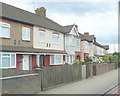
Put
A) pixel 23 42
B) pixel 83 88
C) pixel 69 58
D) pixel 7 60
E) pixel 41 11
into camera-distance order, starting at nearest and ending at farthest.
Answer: pixel 83 88 < pixel 7 60 < pixel 23 42 < pixel 41 11 < pixel 69 58

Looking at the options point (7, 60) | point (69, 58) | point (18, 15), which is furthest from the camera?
point (69, 58)

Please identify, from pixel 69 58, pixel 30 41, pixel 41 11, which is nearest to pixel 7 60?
pixel 30 41

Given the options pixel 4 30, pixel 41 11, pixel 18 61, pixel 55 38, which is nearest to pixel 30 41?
pixel 18 61

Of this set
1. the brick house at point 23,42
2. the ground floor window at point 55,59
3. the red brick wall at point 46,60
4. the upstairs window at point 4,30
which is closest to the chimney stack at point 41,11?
the brick house at point 23,42

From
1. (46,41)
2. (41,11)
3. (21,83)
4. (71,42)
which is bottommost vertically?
(21,83)

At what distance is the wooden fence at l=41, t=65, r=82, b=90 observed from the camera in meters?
9.65

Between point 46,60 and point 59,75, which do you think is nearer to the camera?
point 59,75

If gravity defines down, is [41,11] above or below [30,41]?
above

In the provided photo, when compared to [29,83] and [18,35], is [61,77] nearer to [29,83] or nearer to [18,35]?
[29,83]

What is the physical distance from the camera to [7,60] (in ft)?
48.3

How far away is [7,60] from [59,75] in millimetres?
6036

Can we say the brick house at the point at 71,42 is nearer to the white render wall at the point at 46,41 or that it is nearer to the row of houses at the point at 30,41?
the row of houses at the point at 30,41

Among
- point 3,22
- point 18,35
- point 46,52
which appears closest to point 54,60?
point 46,52

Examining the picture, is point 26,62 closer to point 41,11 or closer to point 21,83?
point 21,83
